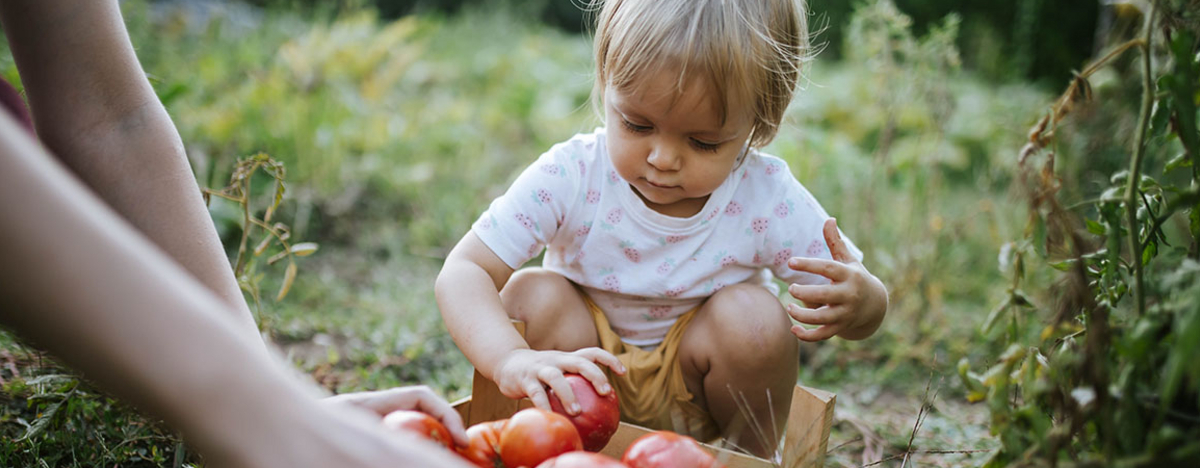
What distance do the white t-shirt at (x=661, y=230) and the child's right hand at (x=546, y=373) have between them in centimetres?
32

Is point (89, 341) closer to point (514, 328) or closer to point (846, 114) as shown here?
point (514, 328)

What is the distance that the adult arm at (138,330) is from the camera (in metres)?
0.69

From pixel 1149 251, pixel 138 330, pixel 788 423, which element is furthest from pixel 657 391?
pixel 138 330

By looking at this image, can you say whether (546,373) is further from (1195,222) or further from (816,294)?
(1195,222)

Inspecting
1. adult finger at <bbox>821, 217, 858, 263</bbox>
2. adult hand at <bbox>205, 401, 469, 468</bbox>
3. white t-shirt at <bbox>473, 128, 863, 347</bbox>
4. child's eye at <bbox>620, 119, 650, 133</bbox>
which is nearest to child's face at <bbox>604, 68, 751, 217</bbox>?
child's eye at <bbox>620, 119, 650, 133</bbox>

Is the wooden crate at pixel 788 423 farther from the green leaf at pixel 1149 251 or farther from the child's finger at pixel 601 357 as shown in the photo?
the green leaf at pixel 1149 251

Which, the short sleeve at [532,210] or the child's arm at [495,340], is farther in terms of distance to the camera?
the short sleeve at [532,210]

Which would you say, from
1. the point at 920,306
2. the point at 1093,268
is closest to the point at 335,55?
the point at 920,306

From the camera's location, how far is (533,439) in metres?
1.21

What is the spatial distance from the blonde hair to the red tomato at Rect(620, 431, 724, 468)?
0.62 m

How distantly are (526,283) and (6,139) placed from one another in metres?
1.11

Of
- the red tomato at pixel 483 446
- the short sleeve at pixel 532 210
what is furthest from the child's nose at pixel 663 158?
the red tomato at pixel 483 446

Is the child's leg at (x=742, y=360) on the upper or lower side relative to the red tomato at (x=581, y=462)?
lower

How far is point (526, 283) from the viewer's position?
1746 millimetres
